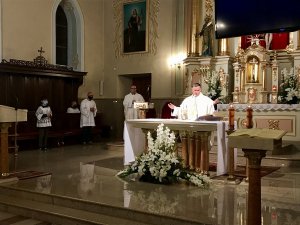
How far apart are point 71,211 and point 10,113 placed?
225cm

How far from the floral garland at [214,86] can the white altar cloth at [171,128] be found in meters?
3.81

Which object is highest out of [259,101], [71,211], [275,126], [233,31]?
[233,31]

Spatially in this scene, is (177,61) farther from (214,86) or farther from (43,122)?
(43,122)

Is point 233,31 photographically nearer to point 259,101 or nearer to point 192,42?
point 259,101

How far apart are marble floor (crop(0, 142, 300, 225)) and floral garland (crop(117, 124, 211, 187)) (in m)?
0.14

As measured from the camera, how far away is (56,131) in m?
12.0

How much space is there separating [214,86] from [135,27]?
4.48m

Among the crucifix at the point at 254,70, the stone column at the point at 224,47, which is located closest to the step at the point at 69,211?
the crucifix at the point at 254,70

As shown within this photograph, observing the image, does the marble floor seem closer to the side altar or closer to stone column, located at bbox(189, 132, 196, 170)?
stone column, located at bbox(189, 132, 196, 170)

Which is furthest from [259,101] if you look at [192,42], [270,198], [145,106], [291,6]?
[270,198]

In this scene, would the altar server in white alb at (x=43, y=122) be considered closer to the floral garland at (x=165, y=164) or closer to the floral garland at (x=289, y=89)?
the floral garland at (x=165, y=164)

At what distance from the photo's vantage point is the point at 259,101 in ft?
35.4

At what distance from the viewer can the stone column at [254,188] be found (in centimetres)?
353

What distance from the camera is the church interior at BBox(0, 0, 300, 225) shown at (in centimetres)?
520
